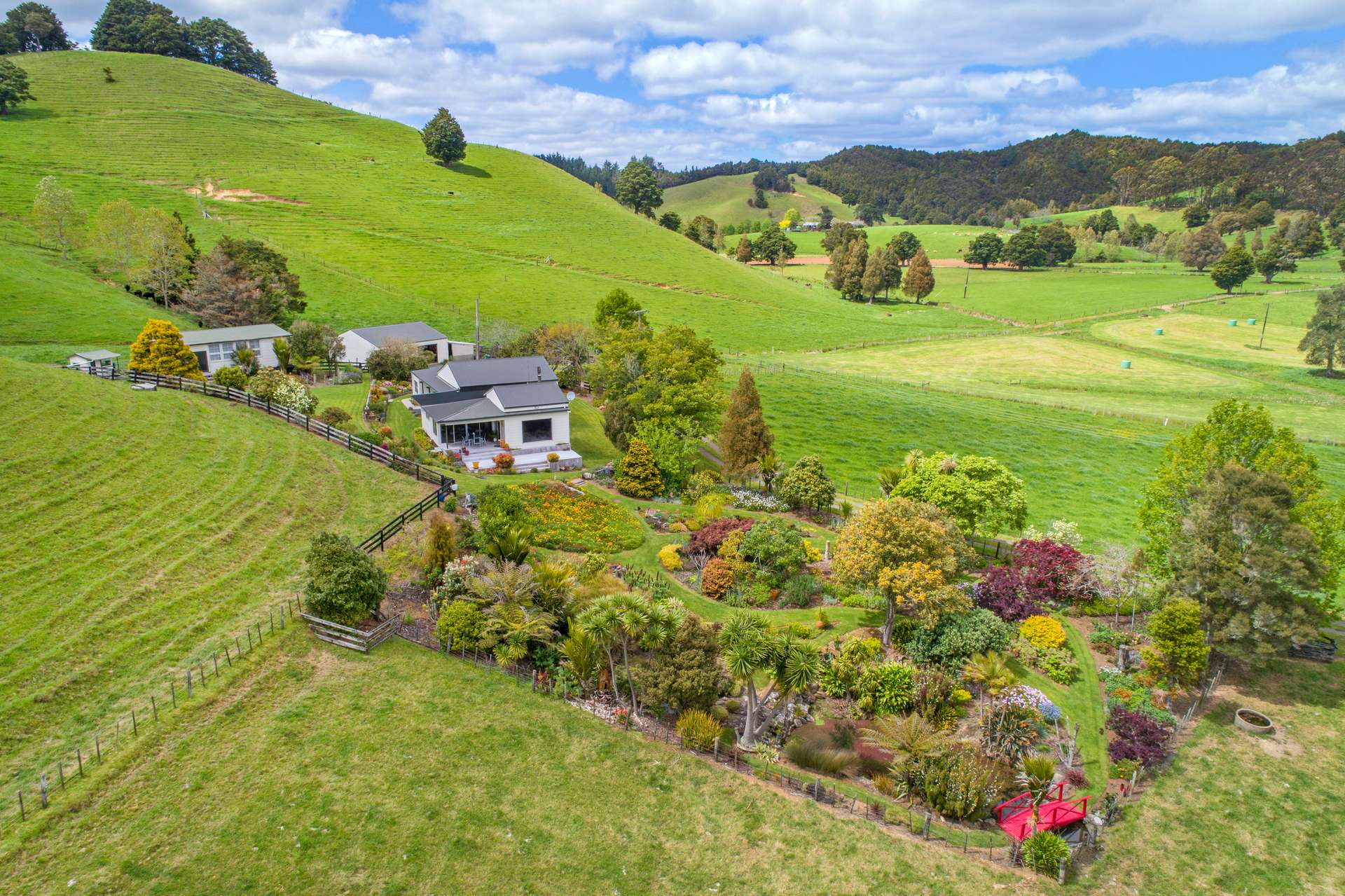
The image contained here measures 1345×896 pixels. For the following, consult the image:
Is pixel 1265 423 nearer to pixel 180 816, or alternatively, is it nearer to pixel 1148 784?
pixel 1148 784

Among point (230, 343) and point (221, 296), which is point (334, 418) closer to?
point (230, 343)

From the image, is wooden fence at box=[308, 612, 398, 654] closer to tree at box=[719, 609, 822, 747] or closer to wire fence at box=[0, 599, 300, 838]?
wire fence at box=[0, 599, 300, 838]

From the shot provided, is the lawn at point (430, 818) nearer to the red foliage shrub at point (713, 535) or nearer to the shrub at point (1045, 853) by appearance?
the shrub at point (1045, 853)

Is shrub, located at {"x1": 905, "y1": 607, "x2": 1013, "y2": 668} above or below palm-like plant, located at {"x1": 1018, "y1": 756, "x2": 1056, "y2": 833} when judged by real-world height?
above

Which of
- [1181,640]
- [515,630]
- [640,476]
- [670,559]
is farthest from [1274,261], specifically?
[515,630]

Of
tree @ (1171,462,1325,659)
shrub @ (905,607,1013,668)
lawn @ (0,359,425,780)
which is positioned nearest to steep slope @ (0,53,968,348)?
lawn @ (0,359,425,780)
